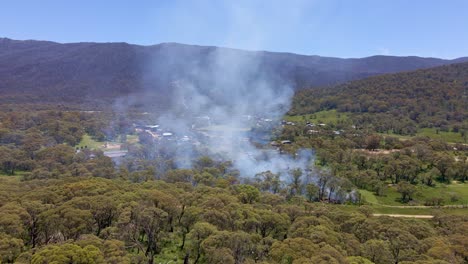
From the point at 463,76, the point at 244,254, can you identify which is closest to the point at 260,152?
the point at 244,254

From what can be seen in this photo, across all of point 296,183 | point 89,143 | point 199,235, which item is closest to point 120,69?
point 89,143

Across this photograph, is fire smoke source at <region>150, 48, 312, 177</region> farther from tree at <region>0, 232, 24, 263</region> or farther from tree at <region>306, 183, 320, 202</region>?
tree at <region>0, 232, 24, 263</region>

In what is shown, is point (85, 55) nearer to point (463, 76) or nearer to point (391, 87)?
point (391, 87)

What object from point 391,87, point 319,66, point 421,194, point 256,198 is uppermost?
point 319,66

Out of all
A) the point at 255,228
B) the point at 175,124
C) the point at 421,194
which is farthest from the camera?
the point at 175,124

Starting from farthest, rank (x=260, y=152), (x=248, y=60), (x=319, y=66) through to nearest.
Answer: (x=319, y=66) < (x=248, y=60) < (x=260, y=152)

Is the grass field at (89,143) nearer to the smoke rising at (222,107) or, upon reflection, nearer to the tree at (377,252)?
the smoke rising at (222,107)

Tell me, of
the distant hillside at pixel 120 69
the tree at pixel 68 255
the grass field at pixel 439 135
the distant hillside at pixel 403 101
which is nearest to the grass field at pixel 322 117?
the distant hillside at pixel 403 101
